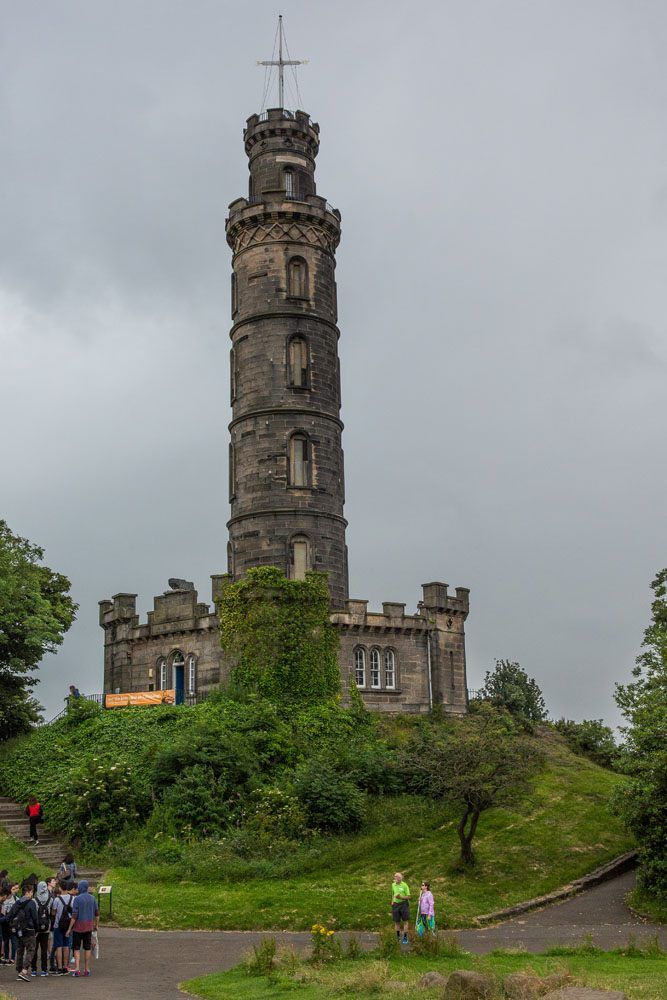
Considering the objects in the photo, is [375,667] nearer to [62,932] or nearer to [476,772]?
[476,772]

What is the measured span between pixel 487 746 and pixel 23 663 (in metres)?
20.1

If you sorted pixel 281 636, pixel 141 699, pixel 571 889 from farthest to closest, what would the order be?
pixel 141 699 → pixel 281 636 → pixel 571 889

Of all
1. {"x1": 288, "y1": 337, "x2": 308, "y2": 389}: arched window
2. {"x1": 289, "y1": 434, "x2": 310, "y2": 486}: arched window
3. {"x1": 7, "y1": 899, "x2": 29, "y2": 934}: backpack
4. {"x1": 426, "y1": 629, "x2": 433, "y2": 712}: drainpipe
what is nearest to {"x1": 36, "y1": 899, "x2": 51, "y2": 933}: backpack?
{"x1": 7, "y1": 899, "x2": 29, "y2": 934}: backpack

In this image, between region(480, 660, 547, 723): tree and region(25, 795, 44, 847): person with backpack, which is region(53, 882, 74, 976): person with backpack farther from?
region(480, 660, 547, 723): tree

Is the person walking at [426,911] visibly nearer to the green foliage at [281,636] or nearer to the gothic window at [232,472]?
the green foliage at [281,636]

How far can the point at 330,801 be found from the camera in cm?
Result: 3359

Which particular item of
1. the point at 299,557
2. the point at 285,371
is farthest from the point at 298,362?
the point at 299,557

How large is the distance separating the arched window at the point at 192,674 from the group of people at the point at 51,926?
2347 cm

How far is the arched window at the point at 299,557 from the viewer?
44.9 m

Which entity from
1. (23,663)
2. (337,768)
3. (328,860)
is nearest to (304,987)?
(328,860)

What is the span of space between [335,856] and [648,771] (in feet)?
28.6

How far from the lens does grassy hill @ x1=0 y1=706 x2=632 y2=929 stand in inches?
1048

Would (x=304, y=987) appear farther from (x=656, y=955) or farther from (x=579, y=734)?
(x=579, y=734)

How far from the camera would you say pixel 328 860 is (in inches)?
1222
